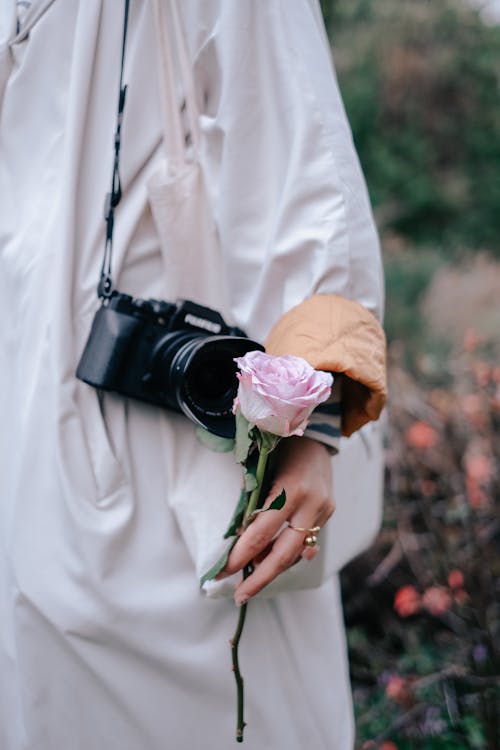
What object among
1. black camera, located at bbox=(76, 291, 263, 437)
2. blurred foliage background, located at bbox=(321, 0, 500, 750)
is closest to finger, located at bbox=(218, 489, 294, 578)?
black camera, located at bbox=(76, 291, 263, 437)

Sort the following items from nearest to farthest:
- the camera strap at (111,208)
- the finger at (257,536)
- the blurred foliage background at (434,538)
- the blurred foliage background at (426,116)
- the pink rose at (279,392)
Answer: the pink rose at (279,392), the finger at (257,536), the camera strap at (111,208), the blurred foliage background at (434,538), the blurred foliage background at (426,116)

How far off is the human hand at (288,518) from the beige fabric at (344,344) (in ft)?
0.25

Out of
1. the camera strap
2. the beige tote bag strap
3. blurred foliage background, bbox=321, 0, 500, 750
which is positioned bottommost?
blurred foliage background, bbox=321, 0, 500, 750

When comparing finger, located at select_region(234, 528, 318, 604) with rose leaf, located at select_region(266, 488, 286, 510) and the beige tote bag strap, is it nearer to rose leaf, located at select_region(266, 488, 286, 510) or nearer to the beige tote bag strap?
rose leaf, located at select_region(266, 488, 286, 510)

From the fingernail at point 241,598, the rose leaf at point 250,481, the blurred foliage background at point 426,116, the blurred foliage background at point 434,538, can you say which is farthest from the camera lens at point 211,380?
the blurred foliage background at point 426,116

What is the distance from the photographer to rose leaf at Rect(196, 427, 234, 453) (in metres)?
0.94

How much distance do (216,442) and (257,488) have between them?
0.10 metres

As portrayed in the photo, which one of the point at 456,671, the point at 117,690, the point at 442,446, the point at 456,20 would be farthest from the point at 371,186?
the point at 117,690

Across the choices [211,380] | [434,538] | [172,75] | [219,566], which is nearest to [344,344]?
[211,380]

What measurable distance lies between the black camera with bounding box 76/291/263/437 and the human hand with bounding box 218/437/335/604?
0.26ft

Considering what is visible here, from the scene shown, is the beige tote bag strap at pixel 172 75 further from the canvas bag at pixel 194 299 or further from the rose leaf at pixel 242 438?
the rose leaf at pixel 242 438

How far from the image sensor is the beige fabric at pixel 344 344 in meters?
0.92

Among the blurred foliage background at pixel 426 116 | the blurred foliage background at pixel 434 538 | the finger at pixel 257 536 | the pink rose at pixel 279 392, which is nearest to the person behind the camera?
the pink rose at pixel 279 392

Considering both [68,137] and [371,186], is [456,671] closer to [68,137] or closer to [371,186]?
[68,137]
